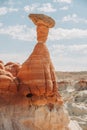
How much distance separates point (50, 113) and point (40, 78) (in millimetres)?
1681

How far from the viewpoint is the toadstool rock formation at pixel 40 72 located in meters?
17.0

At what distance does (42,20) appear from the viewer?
1744cm

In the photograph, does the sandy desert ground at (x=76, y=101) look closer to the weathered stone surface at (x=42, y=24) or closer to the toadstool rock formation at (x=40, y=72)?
the toadstool rock formation at (x=40, y=72)

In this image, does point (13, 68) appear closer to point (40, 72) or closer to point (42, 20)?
point (40, 72)

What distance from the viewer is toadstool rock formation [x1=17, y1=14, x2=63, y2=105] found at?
1705 centimetres

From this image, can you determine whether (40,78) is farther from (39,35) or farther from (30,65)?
(39,35)

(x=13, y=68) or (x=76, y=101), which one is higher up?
A: (x=13, y=68)

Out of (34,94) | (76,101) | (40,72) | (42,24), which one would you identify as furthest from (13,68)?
(76,101)

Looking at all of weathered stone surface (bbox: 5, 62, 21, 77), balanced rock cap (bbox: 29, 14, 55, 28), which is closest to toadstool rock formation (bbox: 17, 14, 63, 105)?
balanced rock cap (bbox: 29, 14, 55, 28)

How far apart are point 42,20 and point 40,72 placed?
7.67 feet

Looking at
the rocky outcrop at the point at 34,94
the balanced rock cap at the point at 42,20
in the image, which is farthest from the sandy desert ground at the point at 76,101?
the balanced rock cap at the point at 42,20

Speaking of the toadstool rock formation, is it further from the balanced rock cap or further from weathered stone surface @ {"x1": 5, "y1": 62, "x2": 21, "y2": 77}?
weathered stone surface @ {"x1": 5, "y1": 62, "x2": 21, "y2": 77}

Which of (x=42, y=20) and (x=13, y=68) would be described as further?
(x=13, y=68)

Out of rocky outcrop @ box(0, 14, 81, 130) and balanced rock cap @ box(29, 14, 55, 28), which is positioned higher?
balanced rock cap @ box(29, 14, 55, 28)
